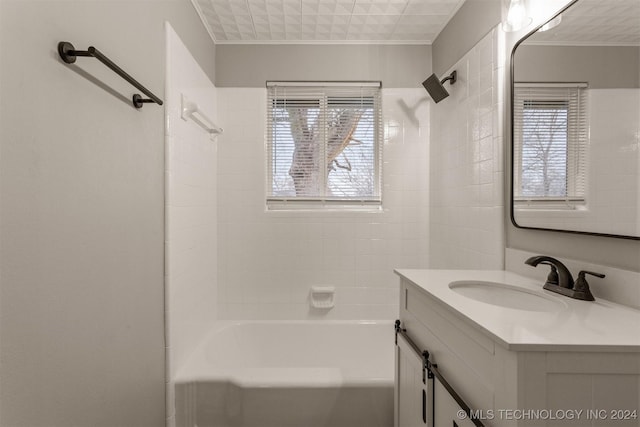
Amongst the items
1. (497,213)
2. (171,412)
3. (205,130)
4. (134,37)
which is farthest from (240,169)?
(497,213)

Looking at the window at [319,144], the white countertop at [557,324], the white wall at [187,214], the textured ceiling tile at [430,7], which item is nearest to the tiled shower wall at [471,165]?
the textured ceiling tile at [430,7]

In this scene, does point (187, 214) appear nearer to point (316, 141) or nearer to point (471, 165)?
point (316, 141)

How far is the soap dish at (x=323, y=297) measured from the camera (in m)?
2.22

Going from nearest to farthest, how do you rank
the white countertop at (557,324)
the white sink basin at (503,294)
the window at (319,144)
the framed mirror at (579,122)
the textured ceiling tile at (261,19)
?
the white countertop at (557,324) → the framed mirror at (579,122) → the white sink basin at (503,294) → the textured ceiling tile at (261,19) → the window at (319,144)

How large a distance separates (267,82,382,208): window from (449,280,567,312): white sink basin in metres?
1.20

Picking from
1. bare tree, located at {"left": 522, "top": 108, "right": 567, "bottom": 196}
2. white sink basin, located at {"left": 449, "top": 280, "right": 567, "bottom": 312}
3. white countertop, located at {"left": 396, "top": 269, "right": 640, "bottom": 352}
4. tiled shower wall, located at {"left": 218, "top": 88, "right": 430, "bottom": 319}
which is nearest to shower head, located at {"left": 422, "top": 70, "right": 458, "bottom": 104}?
tiled shower wall, located at {"left": 218, "top": 88, "right": 430, "bottom": 319}

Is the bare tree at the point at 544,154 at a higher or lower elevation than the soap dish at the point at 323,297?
higher

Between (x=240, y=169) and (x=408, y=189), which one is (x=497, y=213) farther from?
(x=240, y=169)

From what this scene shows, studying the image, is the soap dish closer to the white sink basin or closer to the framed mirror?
the white sink basin

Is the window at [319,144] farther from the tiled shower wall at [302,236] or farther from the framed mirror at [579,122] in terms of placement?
the framed mirror at [579,122]

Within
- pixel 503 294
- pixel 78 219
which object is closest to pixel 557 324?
pixel 503 294

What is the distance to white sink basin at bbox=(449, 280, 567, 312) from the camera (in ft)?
3.49

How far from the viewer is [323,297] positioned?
2258 mm

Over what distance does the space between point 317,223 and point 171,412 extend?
4.53ft
